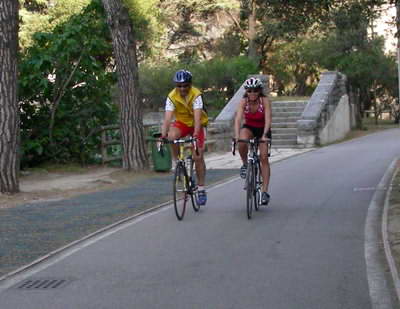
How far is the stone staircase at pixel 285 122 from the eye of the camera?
2664 cm

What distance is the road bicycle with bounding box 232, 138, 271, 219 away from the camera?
402 inches

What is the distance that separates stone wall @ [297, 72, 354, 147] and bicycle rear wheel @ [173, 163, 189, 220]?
51.3 ft

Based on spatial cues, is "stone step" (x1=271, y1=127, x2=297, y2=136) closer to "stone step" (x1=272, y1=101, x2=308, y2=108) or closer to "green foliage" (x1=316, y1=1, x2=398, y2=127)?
"stone step" (x1=272, y1=101, x2=308, y2=108)

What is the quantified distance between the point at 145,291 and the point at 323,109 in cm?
2107

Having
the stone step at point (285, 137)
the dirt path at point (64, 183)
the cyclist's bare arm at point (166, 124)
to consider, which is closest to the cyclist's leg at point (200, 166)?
the cyclist's bare arm at point (166, 124)

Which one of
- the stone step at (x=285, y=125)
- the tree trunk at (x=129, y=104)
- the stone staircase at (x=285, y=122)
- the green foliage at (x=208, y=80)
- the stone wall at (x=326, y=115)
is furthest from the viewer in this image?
the green foliage at (x=208, y=80)

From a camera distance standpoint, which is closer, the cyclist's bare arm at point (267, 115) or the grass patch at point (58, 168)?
the cyclist's bare arm at point (267, 115)

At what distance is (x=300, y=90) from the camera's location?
39188 mm

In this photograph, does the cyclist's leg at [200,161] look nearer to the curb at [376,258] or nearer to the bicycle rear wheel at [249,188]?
the bicycle rear wheel at [249,188]

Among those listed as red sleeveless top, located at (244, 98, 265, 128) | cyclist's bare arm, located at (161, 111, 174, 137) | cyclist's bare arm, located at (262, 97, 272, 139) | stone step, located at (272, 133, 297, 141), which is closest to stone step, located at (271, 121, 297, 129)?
stone step, located at (272, 133, 297, 141)

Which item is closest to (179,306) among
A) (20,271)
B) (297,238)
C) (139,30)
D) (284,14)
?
(20,271)

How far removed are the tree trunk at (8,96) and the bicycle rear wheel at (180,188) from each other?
4.44 meters

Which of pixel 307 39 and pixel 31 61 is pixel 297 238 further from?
pixel 307 39

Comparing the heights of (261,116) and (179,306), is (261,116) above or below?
above
